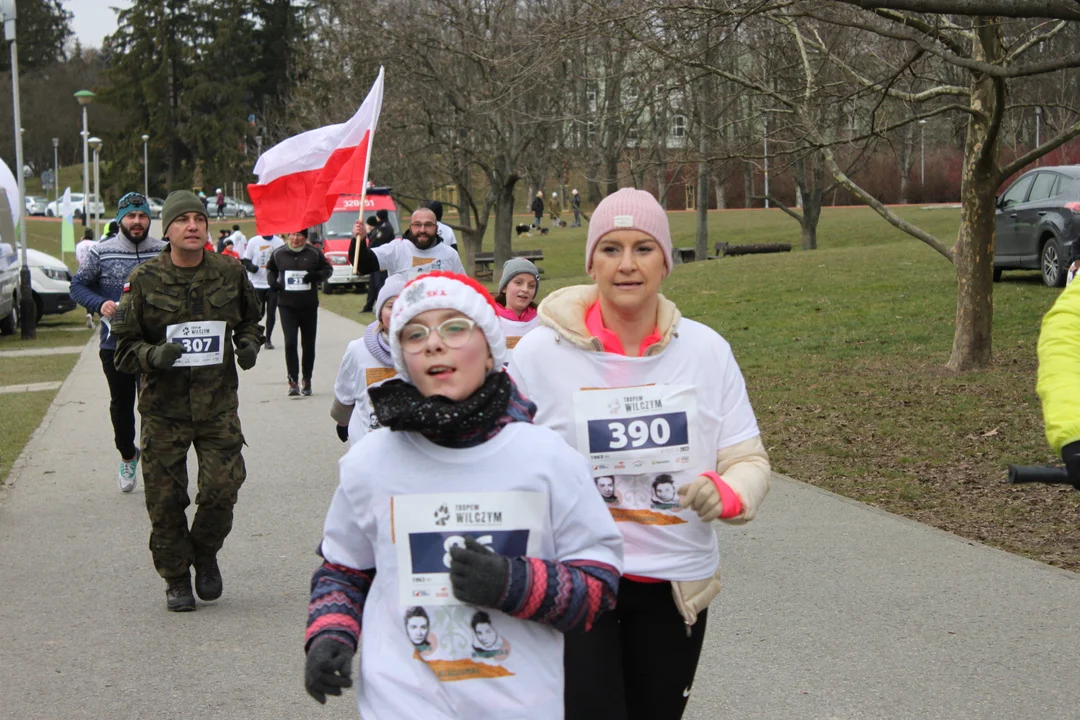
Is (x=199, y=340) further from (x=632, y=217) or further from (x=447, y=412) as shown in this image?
(x=447, y=412)

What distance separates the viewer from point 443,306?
2719 mm

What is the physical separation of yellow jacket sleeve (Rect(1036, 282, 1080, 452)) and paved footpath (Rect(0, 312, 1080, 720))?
2.51m

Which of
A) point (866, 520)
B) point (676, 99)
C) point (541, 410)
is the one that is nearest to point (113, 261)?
point (866, 520)

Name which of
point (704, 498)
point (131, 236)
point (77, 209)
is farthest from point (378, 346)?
point (77, 209)

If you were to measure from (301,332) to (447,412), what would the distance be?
42.3 ft

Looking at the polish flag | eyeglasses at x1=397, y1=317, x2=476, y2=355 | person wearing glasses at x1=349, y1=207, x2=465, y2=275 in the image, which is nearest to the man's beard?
the polish flag

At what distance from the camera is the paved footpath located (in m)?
5.29

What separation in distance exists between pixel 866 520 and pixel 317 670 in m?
6.20

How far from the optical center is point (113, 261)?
8.96m

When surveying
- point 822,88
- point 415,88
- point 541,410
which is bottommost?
point 541,410

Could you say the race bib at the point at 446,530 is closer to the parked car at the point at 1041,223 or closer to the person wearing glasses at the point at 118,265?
the person wearing glasses at the point at 118,265

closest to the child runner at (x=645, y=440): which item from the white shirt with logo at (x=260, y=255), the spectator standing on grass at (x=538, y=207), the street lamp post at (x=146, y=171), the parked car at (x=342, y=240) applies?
the white shirt with logo at (x=260, y=255)

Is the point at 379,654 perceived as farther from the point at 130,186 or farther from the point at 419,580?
the point at 130,186

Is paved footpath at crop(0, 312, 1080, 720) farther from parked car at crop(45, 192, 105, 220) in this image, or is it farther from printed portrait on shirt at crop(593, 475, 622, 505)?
parked car at crop(45, 192, 105, 220)
